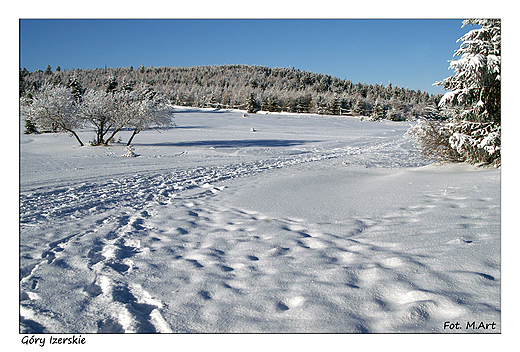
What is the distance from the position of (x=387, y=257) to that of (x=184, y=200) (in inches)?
171

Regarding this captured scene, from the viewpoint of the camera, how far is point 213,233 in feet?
14.0

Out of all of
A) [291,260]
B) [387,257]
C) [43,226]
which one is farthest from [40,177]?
[387,257]

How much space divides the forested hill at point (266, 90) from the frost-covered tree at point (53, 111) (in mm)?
7603

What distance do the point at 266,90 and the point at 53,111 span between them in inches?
3412

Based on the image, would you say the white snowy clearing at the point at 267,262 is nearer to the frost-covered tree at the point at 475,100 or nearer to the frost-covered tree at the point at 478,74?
the frost-covered tree at the point at 475,100

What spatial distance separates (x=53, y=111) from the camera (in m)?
18.3

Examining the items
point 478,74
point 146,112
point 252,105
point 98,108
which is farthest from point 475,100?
point 252,105

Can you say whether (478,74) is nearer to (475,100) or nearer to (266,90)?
(475,100)

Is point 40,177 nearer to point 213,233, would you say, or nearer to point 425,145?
point 213,233

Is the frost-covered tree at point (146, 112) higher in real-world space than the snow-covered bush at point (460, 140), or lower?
higher

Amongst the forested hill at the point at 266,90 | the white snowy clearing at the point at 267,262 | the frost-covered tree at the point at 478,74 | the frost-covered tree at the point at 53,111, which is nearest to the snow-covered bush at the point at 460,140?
the frost-covered tree at the point at 478,74

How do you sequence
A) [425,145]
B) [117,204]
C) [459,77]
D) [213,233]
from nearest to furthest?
[213,233], [117,204], [459,77], [425,145]

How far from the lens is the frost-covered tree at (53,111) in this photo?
18.2 m

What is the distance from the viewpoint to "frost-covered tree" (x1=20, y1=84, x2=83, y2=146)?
18.2 meters
